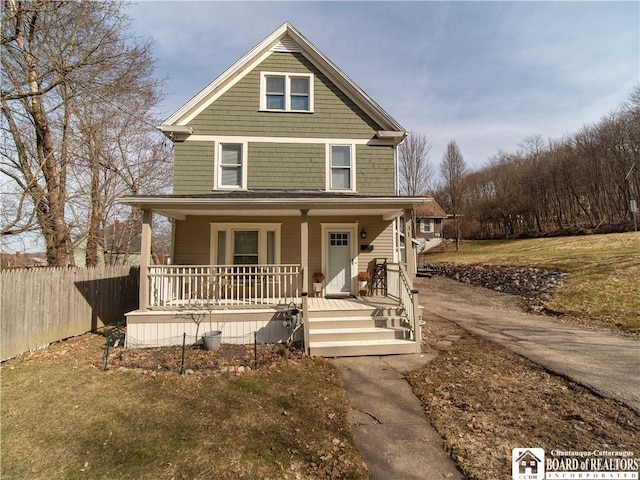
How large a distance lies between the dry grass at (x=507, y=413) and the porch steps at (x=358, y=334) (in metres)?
0.97

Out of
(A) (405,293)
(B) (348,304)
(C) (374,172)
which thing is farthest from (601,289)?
(B) (348,304)

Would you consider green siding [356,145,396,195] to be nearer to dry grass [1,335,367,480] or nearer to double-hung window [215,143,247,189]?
double-hung window [215,143,247,189]

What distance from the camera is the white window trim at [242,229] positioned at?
32.5 feet

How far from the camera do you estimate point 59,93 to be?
1153 centimetres

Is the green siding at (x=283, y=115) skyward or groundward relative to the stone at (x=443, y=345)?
skyward

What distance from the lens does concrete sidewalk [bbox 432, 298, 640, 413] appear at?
5.11 meters

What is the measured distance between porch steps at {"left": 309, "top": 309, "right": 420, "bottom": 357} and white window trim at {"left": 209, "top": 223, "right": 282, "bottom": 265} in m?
3.28

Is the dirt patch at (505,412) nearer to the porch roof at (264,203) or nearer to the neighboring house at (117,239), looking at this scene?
the porch roof at (264,203)

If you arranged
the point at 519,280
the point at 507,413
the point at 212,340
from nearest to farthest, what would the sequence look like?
the point at 507,413
the point at 212,340
the point at 519,280

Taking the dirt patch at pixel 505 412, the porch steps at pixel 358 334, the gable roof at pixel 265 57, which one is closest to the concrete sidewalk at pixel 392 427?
Answer: the dirt patch at pixel 505 412

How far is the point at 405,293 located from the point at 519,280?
10667 mm

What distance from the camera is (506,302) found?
13.3 metres

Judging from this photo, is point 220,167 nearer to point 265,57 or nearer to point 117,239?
point 265,57

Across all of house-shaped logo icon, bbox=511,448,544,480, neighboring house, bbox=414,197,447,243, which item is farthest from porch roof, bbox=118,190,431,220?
neighboring house, bbox=414,197,447,243
